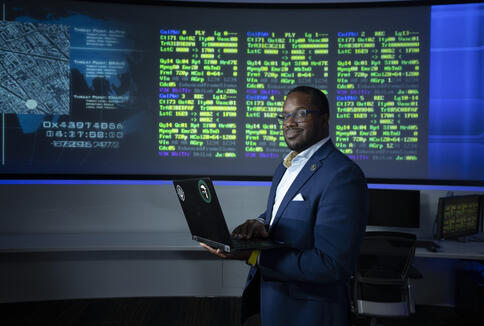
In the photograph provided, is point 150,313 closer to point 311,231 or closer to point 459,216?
point 311,231

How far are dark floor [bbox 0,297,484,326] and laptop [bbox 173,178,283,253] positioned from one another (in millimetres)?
2037

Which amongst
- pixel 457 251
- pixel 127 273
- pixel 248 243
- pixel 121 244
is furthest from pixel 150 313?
pixel 457 251

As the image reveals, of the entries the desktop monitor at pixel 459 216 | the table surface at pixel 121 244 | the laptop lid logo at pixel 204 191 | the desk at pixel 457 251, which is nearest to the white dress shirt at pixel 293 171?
the laptop lid logo at pixel 204 191

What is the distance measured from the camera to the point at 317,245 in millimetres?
1211

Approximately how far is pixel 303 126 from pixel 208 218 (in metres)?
0.47

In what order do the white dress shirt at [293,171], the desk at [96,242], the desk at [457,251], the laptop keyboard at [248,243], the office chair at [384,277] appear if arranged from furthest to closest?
1. the desk at [96,242]
2. the desk at [457,251]
3. the office chair at [384,277]
4. the white dress shirt at [293,171]
5. the laptop keyboard at [248,243]

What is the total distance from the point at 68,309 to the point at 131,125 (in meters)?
1.74

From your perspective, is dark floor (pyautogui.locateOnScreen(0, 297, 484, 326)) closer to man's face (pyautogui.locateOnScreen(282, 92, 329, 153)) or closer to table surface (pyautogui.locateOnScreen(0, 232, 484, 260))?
table surface (pyautogui.locateOnScreen(0, 232, 484, 260))

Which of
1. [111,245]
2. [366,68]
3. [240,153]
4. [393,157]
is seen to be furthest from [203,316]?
[366,68]

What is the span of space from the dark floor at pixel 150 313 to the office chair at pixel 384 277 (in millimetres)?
668

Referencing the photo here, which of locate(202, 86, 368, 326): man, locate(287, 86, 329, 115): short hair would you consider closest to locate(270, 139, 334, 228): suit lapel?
locate(202, 86, 368, 326): man

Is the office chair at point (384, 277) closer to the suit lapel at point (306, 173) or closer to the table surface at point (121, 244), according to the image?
the table surface at point (121, 244)

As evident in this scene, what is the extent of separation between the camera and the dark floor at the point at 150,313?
311cm

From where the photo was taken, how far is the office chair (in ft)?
8.54
